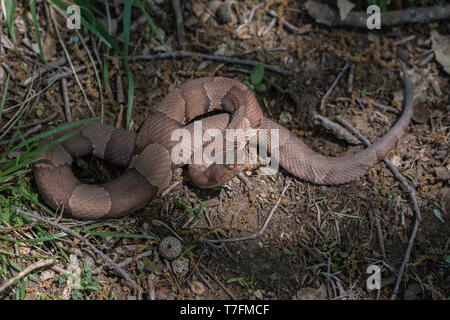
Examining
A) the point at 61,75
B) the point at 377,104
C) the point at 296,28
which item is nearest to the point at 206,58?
the point at 296,28

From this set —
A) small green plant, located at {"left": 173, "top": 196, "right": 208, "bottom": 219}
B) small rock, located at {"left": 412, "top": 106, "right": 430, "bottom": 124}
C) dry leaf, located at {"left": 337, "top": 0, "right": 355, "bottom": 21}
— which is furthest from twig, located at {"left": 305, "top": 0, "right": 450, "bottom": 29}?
small green plant, located at {"left": 173, "top": 196, "right": 208, "bottom": 219}

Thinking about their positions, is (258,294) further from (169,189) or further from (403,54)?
(403,54)

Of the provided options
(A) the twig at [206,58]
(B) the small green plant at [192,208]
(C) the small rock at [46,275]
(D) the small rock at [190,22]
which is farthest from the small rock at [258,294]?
(D) the small rock at [190,22]

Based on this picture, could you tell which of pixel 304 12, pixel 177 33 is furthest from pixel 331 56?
pixel 177 33

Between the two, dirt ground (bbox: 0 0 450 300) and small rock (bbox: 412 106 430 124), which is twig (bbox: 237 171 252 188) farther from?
small rock (bbox: 412 106 430 124)

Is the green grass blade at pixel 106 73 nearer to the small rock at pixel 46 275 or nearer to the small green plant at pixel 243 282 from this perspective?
the small rock at pixel 46 275
